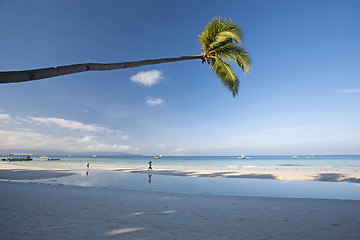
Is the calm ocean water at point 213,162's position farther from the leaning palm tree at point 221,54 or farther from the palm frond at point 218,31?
the palm frond at point 218,31

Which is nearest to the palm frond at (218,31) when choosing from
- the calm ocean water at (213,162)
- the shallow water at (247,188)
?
the shallow water at (247,188)

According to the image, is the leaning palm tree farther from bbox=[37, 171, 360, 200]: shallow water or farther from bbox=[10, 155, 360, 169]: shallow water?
bbox=[10, 155, 360, 169]: shallow water

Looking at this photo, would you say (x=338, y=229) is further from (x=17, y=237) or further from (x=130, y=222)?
(x=17, y=237)

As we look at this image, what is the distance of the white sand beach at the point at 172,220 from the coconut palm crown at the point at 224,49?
6.05 m

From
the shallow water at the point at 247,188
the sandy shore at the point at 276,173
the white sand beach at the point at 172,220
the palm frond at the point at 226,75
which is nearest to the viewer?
the white sand beach at the point at 172,220

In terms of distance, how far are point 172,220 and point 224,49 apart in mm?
7718

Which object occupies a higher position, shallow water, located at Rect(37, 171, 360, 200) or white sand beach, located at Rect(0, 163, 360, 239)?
white sand beach, located at Rect(0, 163, 360, 239)

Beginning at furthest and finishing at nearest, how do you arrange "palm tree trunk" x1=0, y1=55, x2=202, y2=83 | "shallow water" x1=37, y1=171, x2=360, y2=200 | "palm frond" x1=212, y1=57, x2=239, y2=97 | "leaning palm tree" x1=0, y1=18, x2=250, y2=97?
"shallow water" x1=37, y1=171, x2=360, y2=200, "palm frond" x1=212, y1=57, x2=239, y2=97, "leaning palm tree" x1=0, y1=18, x2=250, y2=97, "palm tree trunk" x1=0, y1=55, x2=202, y2=83

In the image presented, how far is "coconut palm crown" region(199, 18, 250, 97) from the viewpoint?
8.16 metres

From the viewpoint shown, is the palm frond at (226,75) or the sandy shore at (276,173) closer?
the palm frond at (226,75)

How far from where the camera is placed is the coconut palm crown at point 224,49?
8.16 meters

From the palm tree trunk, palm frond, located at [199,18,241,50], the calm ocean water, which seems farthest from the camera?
the calm ocean water

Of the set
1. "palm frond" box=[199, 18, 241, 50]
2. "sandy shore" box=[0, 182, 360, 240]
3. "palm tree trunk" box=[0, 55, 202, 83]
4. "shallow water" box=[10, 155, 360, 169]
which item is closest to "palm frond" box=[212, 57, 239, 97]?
"palm frond" box=[199, 18, 241, 50]

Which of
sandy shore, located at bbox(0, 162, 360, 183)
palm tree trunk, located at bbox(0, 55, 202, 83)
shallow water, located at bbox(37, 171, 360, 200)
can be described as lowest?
sandy shore, located at bbox(0, 162, 360, 183)
